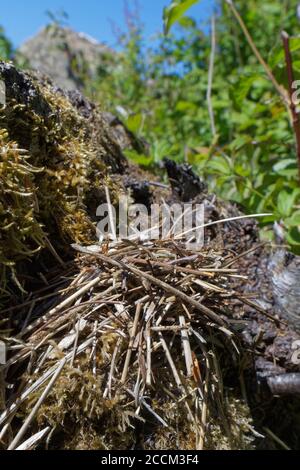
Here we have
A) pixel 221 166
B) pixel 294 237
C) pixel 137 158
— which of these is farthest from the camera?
pixel 221 166

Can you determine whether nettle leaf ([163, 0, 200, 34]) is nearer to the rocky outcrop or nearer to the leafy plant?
Answer: the leafy plant

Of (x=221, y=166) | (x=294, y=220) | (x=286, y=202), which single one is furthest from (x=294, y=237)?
(x=221, y=166)

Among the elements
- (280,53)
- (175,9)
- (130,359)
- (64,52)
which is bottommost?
(130,359)

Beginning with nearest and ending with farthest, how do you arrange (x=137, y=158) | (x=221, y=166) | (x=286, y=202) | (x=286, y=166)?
1. (x=286, y=202)
2. (x=137, y=158)
3. (x=221, y=166)
4. (x=286, y=166)

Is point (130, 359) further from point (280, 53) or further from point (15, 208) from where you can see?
point (280, 53)

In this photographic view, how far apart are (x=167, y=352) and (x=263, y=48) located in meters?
5.10

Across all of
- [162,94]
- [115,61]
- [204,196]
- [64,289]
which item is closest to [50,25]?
[115,61]

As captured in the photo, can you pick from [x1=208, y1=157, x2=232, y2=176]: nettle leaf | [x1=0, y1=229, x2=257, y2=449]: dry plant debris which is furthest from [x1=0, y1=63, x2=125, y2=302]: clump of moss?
[x1=208, y1=157, x2=232, y2=176]: nettle leaf

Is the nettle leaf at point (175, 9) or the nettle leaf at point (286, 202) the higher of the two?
the nettle leaf at point (175, 9)

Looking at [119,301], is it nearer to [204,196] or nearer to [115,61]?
[204,196]

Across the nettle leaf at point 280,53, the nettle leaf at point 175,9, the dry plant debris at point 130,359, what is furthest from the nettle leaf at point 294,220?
the nettle leaf at point 175,9

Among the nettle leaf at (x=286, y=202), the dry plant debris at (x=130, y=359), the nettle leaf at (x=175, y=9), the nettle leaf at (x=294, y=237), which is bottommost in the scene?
the dry plant debris at (x=130, y=359)

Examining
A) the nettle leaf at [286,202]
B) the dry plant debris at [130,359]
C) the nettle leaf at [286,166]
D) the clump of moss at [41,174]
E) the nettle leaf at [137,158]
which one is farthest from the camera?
the nettle leaf at [286,166]

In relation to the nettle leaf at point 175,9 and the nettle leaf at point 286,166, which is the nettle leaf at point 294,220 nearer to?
the nettle leaf at point 286,166
